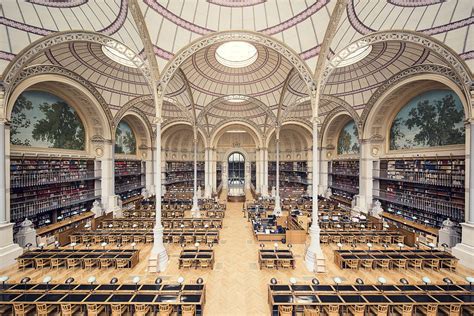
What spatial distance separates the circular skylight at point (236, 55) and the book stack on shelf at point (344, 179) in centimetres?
1533

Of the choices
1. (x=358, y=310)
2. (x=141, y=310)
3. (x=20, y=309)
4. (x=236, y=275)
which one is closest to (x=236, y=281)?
(x=236, y=275)

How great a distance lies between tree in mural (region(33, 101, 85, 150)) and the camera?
47.9 ft

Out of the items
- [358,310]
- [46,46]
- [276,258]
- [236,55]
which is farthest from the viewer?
[236,55]

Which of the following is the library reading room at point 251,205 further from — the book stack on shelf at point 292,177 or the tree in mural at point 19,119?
the book stack on shelf at point 292,177

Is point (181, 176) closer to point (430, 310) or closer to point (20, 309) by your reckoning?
point (20, 309)

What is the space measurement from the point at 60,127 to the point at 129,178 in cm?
1045

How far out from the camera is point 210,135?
2836 centimetres

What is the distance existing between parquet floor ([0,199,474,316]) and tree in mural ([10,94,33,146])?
777cm

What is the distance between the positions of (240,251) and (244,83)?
15.0m

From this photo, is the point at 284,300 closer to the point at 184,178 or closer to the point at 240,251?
the point at 240,251

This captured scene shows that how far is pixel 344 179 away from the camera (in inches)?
952

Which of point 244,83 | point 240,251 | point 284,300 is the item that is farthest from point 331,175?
point 284,300

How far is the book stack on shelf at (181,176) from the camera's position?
31.7m

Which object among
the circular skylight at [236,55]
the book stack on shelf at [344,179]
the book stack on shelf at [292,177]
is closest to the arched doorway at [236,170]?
the book stack on shelf at [292,177]
